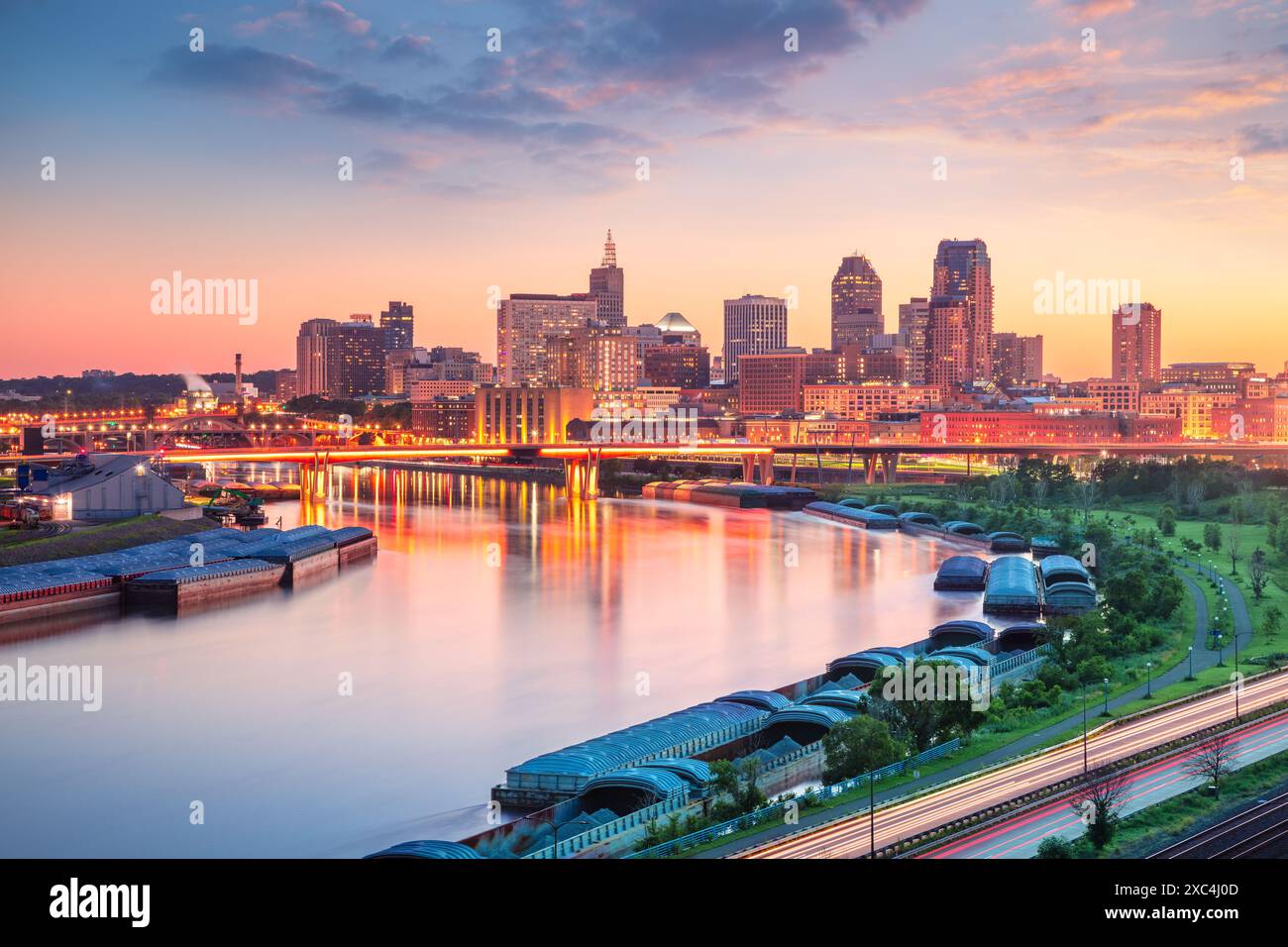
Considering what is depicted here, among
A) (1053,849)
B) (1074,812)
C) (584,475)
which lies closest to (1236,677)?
(1074,812)

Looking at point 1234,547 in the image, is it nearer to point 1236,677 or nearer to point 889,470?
point 1236,677

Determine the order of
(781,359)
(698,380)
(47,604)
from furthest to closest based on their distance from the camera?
1. (698,380)
2. (781,359)
3. (47,604)

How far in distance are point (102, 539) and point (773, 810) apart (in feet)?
58.1

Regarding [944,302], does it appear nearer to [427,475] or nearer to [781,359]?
[781,359]

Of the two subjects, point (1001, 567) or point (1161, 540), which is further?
point (1161, 540)

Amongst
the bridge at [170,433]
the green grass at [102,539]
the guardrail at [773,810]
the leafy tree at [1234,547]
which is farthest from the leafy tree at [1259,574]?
the bridge at [170,433]

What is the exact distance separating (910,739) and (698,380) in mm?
92913

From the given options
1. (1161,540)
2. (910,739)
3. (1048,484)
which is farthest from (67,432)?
(910,739)

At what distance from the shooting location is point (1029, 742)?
10.5 metres

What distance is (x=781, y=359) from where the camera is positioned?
87000 mm

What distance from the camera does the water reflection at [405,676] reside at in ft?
32.2

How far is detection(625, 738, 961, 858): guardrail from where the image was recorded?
26.3 ft
